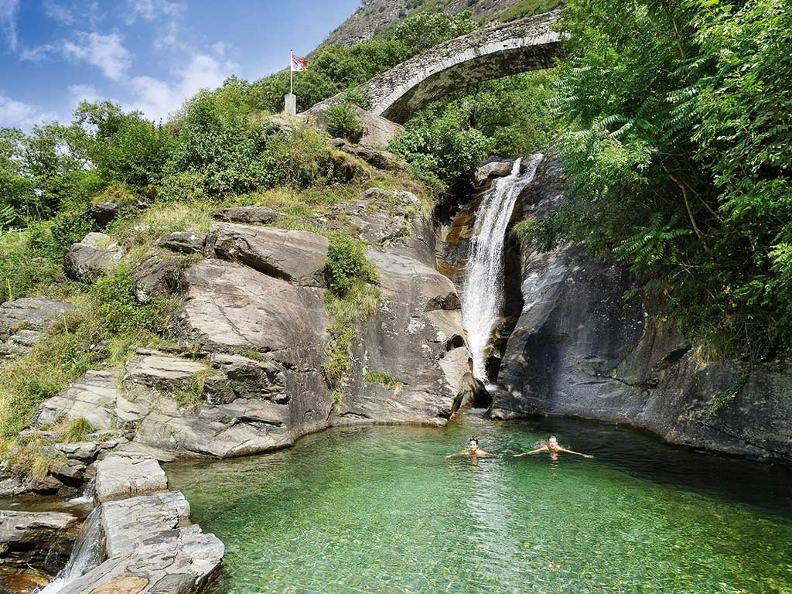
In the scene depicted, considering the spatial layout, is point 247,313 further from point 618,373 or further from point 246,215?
point 618,373

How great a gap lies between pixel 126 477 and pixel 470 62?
27583 mm

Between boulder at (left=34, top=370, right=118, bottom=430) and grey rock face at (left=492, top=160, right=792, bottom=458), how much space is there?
28.9 ft

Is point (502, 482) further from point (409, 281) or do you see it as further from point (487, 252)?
point (487, 252)

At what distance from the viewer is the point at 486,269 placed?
58.7ft

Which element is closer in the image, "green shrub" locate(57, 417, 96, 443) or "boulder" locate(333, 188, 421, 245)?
"green shrub" locate(57, 417, 96, 443)

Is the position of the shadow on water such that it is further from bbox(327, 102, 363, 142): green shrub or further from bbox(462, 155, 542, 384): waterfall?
bbox(327, 102, 363, 142): green shrub

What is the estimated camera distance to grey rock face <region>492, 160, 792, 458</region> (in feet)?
28.3

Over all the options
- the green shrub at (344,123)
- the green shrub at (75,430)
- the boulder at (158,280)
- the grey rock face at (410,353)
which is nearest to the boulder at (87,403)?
the green shrub at (75,430)

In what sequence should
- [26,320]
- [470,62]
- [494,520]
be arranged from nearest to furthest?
[494,520]
[26,320]
[470,62]

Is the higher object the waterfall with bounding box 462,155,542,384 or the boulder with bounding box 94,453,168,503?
the waterfall with bounding box 462,155,542,384

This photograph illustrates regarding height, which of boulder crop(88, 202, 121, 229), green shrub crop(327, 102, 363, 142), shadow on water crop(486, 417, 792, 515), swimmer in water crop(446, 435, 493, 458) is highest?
green shrub crop(327, 102, 363, 142)

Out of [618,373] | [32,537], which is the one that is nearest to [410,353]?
[618,373]

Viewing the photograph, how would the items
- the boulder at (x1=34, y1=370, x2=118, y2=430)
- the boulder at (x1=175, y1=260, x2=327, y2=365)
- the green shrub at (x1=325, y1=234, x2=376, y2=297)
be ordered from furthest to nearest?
the green shrub at (x1=325, y1=234, x2=376, y2=297), the boulder at (x1=175, y1=260, x2=327, y2=365), the boulder at (x1=34, y1=370, x2=118, y2=430)

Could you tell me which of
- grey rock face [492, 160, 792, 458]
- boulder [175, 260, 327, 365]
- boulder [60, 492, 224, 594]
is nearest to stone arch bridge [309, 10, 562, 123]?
grey rock face [492, 160, 792, 458]
